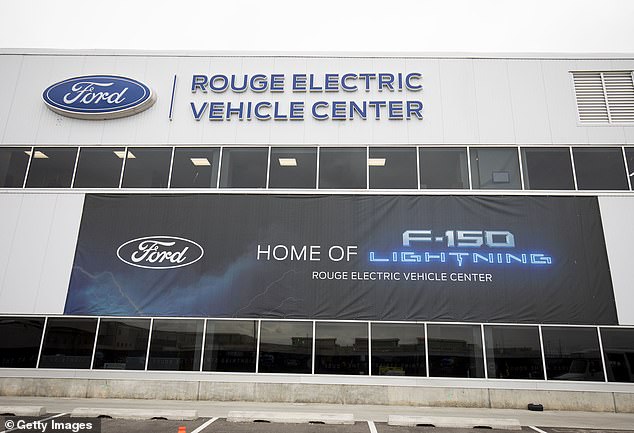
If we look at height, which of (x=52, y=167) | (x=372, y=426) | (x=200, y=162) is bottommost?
(x=372, y=426)

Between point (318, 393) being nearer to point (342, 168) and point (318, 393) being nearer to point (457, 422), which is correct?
point (457, 422)

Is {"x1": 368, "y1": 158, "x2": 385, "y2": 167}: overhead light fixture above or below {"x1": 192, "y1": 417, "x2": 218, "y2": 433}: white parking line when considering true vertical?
above

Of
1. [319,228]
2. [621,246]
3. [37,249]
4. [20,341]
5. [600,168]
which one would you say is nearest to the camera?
[20,341]

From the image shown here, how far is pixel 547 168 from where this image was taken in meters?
14.8

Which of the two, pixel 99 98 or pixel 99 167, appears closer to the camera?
pixel 99 167

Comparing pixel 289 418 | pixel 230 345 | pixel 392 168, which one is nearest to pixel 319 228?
pixel 392 168

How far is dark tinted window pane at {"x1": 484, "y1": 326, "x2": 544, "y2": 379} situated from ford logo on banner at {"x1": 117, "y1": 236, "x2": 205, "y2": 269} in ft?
32.6

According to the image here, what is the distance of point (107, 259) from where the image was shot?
14.4 metres

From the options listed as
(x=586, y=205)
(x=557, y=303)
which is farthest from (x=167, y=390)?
(x=586, y=205)

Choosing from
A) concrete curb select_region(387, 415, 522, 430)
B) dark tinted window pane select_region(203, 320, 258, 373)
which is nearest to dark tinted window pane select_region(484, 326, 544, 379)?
concrete curb select_region(387, 415, 522, 430)

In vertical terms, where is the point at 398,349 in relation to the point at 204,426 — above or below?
above

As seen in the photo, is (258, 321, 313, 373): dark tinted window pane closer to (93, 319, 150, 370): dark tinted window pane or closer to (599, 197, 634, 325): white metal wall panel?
(93, 319, 150, 370): dark tinted window pane

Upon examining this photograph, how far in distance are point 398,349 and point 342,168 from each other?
6.47 m

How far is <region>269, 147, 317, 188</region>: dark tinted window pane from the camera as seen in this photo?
49.5 feet
